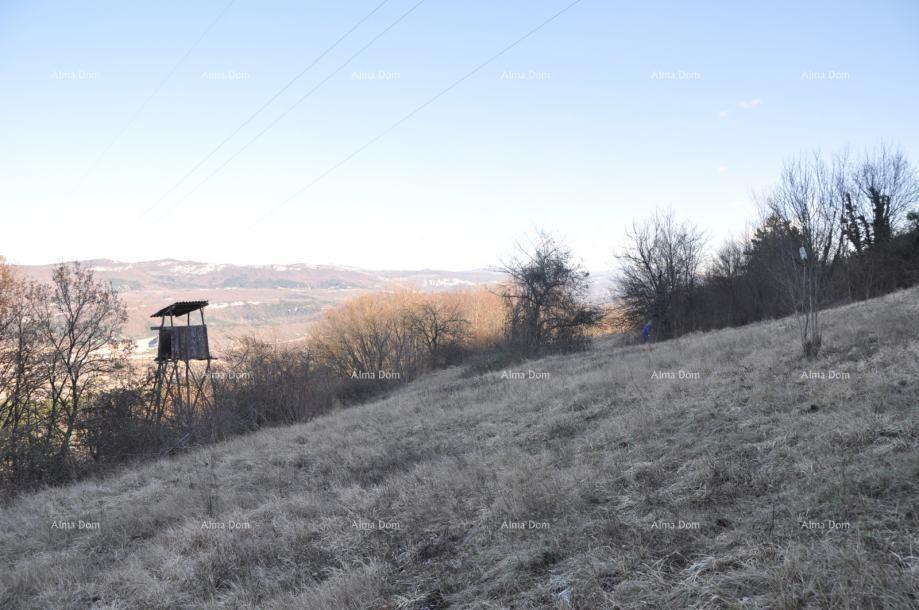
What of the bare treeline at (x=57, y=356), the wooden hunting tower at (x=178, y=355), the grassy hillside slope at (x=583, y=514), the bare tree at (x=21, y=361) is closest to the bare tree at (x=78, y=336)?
the bare treeline at (x=57, y=356)

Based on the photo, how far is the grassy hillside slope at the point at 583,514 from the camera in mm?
3701

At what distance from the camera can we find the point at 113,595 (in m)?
5.79

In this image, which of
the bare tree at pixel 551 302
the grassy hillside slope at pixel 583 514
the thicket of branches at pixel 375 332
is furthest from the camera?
the bare tree at pixel 551 302

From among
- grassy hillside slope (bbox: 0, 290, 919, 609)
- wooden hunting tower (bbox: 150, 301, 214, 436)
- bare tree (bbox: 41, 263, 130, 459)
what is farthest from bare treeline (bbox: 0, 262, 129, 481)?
grassy hillside slope (bbox: 0, 290, 919, 609)

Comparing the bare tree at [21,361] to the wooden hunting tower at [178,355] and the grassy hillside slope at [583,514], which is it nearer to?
the wooden hunting tower at [178,355]

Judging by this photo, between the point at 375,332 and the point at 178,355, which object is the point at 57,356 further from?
the point at 375,332

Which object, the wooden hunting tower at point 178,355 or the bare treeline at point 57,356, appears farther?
the wooden hunting tower at point 178,355

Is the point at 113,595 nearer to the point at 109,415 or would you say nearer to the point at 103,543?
the point at 103,543

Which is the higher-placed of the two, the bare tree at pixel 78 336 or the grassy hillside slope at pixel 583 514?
the bare tree at pixel 78 336

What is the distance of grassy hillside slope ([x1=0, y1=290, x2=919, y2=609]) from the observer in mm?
3701

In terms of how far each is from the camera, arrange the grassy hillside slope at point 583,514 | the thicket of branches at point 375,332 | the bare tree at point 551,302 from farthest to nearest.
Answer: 1. the bare tree at point 551,302
2. the thicket of branches at point 375,332
3. the grassy hillside slope at point 583,514

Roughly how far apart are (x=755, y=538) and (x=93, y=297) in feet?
73.5

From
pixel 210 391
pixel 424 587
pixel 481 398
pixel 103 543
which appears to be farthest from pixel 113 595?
pixel 210 391

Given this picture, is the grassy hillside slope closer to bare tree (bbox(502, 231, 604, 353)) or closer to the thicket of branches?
the thicket of branches
